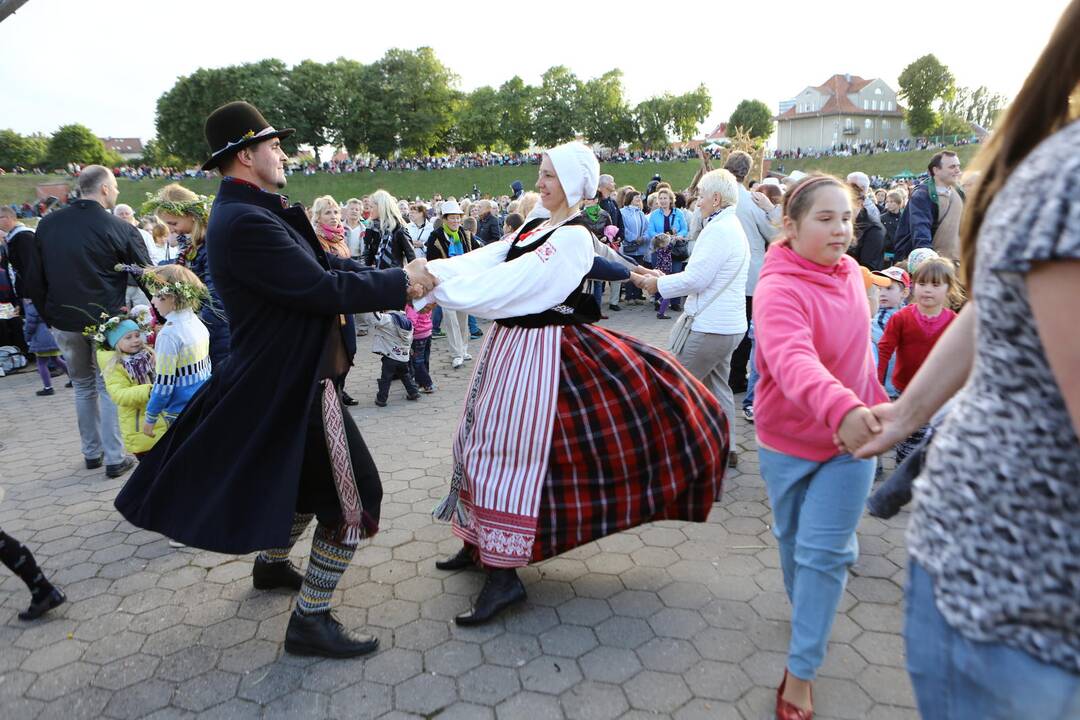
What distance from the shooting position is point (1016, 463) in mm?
Answer: 995

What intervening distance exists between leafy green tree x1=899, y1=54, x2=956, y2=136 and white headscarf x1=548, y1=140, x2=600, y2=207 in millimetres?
78818

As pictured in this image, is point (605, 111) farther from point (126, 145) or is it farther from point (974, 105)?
point (126, 145)

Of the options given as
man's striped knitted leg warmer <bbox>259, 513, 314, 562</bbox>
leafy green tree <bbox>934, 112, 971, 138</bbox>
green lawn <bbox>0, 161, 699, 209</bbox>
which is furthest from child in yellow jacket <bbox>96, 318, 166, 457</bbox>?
leafy green tree <bbox>934, 112, 971, 138</bbox>

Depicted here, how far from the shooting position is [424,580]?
3432 millimetres

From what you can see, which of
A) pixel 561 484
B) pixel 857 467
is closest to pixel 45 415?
pixel 561 484

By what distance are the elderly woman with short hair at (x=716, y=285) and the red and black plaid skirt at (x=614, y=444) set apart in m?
1.01

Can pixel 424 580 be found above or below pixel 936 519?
below

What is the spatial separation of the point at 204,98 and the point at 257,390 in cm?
6557

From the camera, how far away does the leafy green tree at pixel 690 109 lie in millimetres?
72062

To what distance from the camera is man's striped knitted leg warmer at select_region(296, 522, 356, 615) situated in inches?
110

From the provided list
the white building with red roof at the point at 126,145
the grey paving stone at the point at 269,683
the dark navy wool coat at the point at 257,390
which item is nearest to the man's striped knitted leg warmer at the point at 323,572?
the grey paving stone at the point at 269,683

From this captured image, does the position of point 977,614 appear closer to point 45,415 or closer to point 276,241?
point 276,241

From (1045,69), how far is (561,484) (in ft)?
7.34

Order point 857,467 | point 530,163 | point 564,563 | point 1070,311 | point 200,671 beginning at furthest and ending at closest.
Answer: point 530,163 → point 564,563 → point 200,671 → point 857,467 → point 1070,311
